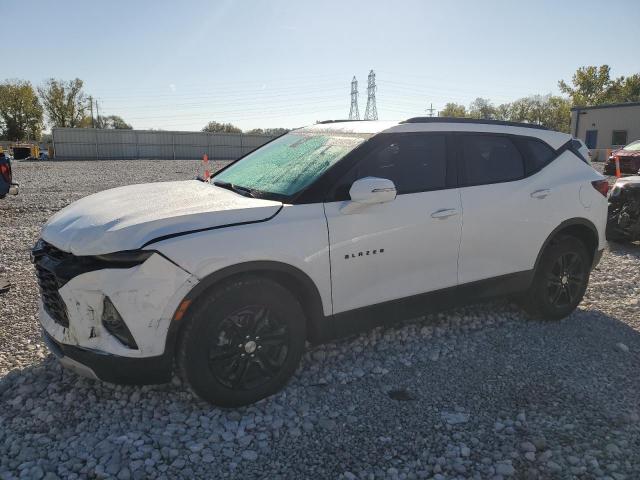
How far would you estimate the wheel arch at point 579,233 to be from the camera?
4379 mm

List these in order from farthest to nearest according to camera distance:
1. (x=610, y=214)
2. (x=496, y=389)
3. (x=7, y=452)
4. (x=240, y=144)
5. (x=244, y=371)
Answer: (x=240, y=144), (x=610, y=214), (x=496, y=389), (x=244, y=371), (x=7, y=452)

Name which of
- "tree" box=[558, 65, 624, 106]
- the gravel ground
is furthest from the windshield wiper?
"tree" box=[558, 65, 624, 106]

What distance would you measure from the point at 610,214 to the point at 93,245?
7624 millimetres

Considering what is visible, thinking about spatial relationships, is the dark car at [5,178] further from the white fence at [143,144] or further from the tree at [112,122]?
the tree at [112,122]

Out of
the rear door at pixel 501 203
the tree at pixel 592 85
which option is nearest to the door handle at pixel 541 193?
the rear door at pixel 501 203

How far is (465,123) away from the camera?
13.5ft

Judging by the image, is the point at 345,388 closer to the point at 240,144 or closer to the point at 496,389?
the point at 496,389

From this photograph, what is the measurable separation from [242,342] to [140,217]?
3.11ft

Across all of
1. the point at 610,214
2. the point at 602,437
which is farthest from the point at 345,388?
the point at 610,214

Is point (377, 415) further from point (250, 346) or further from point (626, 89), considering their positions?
point (626, 89)

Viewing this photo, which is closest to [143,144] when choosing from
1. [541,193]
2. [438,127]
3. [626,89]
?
[438,127]

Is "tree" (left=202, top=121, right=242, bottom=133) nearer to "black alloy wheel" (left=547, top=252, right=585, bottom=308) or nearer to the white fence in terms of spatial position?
the white fence

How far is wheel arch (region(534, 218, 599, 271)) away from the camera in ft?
14.4

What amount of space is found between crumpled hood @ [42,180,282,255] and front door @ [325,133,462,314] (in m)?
0.56
